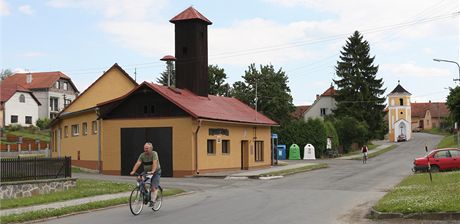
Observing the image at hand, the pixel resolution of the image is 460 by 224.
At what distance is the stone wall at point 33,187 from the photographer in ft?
62.2

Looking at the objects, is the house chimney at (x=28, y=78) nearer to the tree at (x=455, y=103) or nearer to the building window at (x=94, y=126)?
the building window at (x=94, y=126)

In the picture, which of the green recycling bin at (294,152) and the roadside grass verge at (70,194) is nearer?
the roadside grass verge at (70,194)

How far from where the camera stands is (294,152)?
5991 centimetres

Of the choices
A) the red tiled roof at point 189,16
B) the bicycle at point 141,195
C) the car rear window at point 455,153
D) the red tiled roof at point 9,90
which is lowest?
the bicycle at point 141,195

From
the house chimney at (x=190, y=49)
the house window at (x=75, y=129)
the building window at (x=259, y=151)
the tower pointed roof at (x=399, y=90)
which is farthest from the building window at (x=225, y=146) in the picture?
the tower pointed roof at (x=399, y=90)

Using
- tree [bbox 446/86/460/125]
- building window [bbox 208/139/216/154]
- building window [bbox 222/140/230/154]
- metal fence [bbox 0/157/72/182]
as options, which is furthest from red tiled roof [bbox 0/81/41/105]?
metal fence [bbox 0/157/72/182]

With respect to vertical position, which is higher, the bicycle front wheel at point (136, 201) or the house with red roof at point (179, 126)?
the house with red roof at point (179, 126)

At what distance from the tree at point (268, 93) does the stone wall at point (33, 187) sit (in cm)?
4899

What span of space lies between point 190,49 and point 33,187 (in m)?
20.1

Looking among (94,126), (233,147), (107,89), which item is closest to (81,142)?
(94,126)

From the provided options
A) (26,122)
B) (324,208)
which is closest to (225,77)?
(26,122)

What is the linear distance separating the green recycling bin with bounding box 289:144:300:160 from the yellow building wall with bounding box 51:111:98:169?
24080mm

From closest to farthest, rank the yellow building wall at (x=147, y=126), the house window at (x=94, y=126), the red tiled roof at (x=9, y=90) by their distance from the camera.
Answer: the yellow building wall at (x=147, y=126)
the house window at (x=94, y=126)
the red tiled roof at (x=9, y=90)

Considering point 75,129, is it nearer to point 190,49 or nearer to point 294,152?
point 190,49
